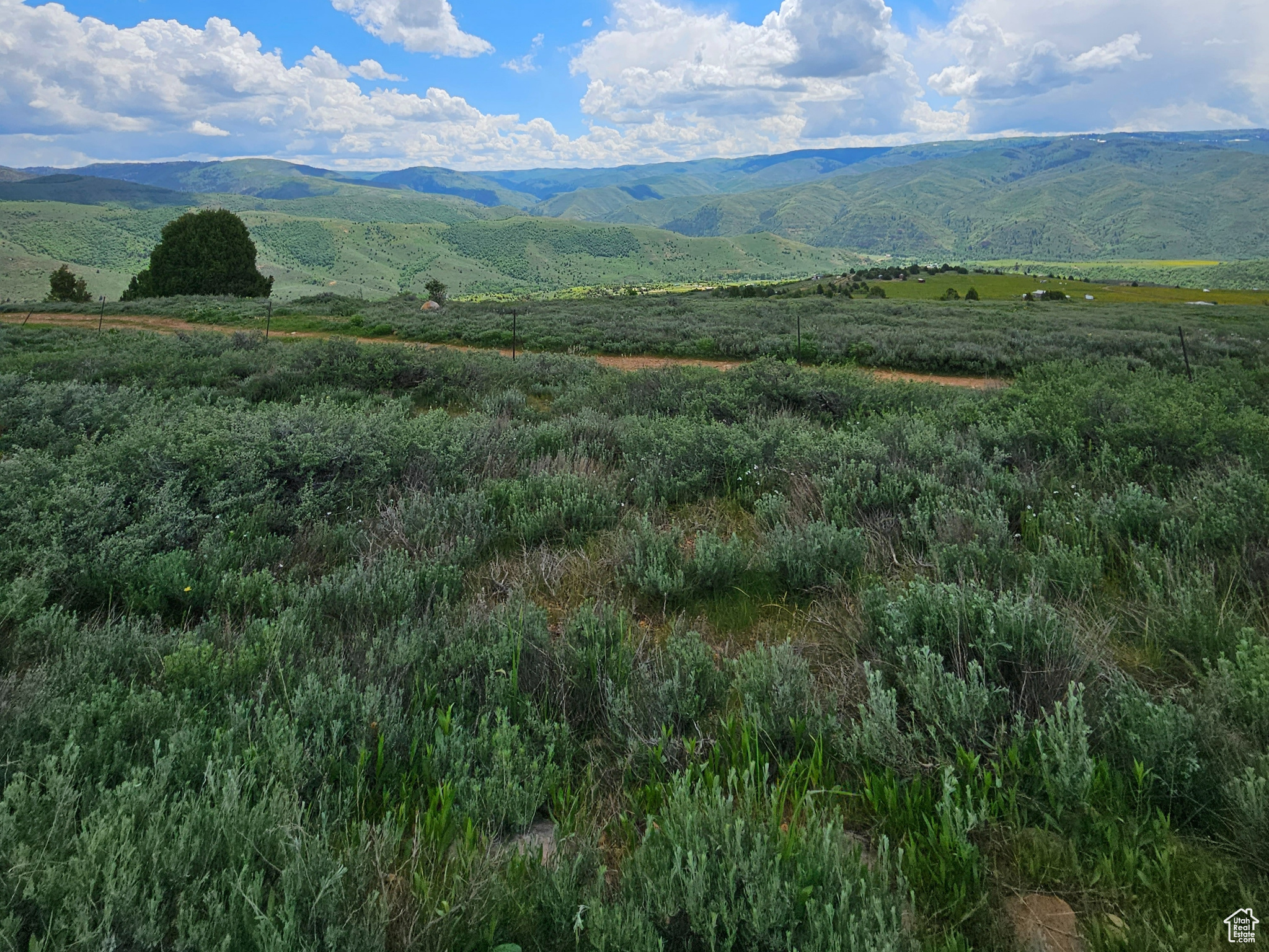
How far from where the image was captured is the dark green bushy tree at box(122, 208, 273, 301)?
1849 inches

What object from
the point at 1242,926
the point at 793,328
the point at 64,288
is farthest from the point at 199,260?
the point at 1242,926

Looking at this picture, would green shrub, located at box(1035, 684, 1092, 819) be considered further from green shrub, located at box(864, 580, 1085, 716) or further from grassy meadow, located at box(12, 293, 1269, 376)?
grassy meadow, located at box(12, 293, 1269, 376)

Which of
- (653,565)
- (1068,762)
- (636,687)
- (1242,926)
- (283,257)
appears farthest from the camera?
(283,257)

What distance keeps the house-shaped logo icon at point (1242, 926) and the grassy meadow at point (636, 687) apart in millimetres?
43

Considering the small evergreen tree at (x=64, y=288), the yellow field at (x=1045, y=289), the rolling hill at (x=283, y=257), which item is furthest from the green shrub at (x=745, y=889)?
the rolling hill at (x=283, y=257)

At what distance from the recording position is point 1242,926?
1.70 metres

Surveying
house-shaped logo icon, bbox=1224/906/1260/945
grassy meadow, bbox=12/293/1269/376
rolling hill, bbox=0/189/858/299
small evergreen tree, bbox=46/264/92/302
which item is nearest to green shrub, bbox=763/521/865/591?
house-shaped logo icon, bbox=1224/906/1260/945

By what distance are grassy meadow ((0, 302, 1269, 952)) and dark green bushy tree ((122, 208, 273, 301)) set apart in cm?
5168

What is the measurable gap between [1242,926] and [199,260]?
6072 cm

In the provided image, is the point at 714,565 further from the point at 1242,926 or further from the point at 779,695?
the point at 1242,926

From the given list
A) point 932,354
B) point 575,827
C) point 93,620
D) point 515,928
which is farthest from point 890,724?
point 932,354

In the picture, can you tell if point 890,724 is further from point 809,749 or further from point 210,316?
point 210,316

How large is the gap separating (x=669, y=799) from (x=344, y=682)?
4.82 feet

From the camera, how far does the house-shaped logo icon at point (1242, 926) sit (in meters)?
1.68
